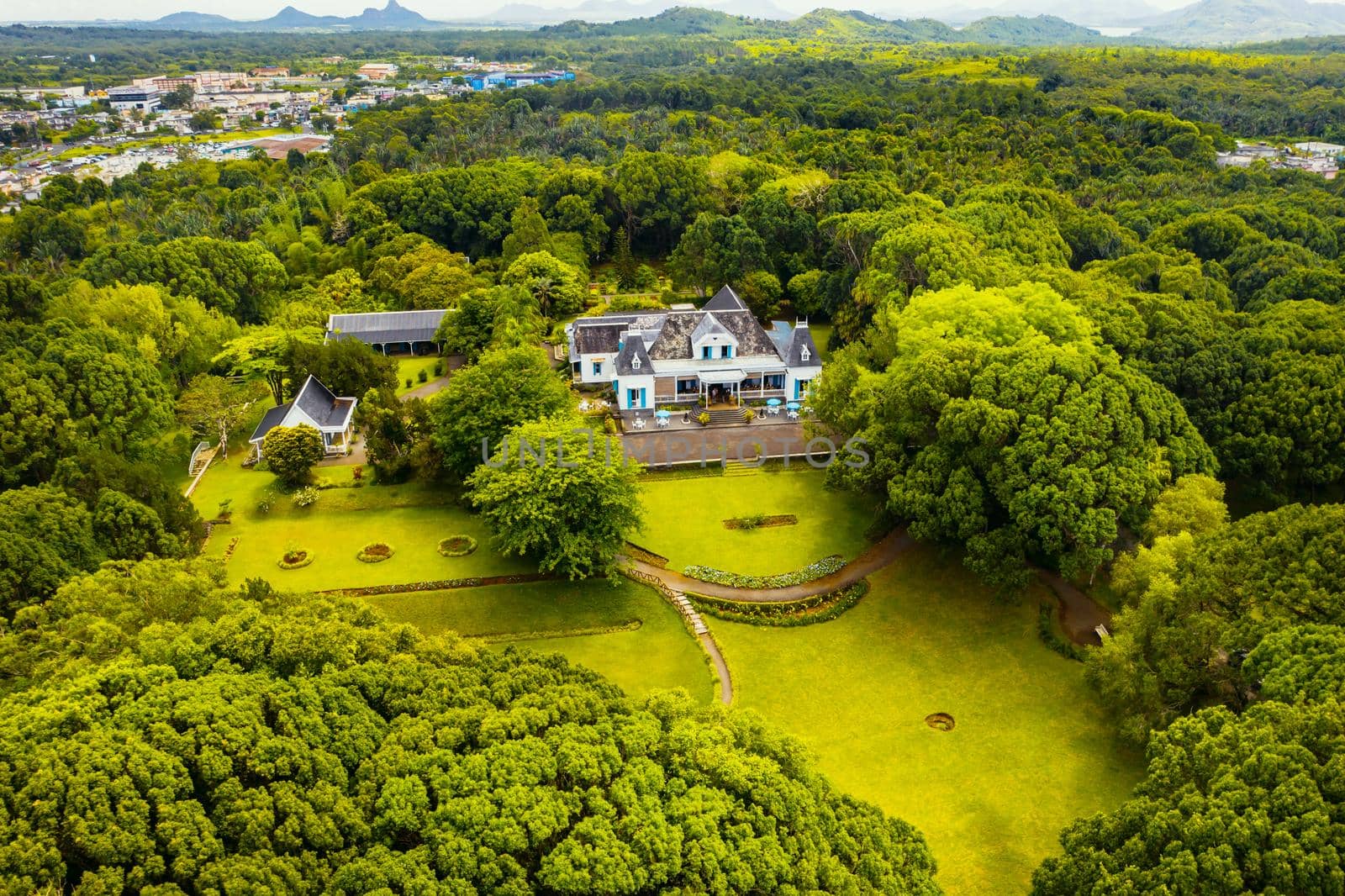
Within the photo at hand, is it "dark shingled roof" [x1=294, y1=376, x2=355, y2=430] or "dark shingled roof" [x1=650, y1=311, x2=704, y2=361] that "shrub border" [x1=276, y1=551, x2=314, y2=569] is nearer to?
"dark shingled roof" [x1=294, y1=376, x2=355, y2=430]

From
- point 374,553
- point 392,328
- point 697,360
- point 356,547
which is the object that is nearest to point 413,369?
point 392,328

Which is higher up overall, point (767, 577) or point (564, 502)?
point (564, 502)

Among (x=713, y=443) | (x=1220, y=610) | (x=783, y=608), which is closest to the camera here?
(x=1220, y=610)

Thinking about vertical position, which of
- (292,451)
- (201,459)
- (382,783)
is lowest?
(201,459)

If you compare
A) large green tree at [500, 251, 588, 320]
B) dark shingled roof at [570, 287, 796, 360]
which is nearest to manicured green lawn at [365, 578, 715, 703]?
dark shingled roof at [570, 287, 796, 360]

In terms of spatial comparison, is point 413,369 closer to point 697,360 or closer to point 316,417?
point 316,417

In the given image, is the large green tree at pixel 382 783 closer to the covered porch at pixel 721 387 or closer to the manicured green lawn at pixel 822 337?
the covered porch at pixel 721 387

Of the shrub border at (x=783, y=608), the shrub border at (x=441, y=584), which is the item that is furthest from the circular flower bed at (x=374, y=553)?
the shrub border at (x=783, y=608)

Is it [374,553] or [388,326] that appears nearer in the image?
[374,553]
